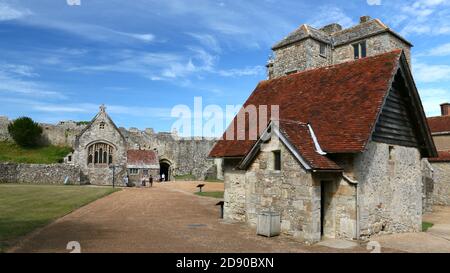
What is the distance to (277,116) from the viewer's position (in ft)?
53.2

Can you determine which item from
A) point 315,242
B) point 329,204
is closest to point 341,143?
point 329,204

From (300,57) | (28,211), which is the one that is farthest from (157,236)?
(300,57)

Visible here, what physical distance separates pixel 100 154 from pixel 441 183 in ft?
105

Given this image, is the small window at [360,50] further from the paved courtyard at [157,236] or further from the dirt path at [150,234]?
the dirt path at [150,234]

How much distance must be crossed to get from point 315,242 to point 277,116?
646 cm

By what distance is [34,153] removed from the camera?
157ft

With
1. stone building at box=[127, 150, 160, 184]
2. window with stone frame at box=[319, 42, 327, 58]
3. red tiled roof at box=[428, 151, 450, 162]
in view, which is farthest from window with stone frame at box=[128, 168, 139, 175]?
red tiled roof at box=[428, 151, 450, 162]

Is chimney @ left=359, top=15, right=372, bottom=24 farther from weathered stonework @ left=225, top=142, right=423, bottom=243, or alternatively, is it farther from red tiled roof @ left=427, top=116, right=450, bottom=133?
weathered stonework @ left=225, top=142, right=423, bottom=243

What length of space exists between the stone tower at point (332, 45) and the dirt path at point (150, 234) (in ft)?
50.7

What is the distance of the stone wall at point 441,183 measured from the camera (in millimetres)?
29172

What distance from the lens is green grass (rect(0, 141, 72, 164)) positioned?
44156mm

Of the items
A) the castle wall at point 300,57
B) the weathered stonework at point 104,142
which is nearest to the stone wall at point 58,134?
the weathered stonework at point 104,142

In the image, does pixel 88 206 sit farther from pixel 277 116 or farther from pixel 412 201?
pixel 412 201

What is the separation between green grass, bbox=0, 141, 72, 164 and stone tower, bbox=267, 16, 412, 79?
3205 cm
